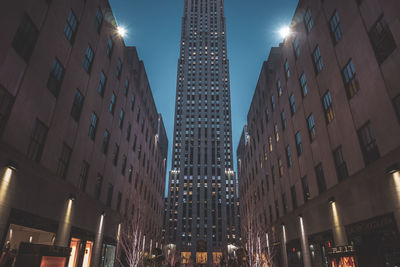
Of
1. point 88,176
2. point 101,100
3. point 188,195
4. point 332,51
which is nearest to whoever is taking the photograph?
point 332,51

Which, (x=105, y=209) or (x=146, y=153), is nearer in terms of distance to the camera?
(x=105, y=209)

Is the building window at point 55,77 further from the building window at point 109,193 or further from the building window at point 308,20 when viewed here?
the building window at point 308,20

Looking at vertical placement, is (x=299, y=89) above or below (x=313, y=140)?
above

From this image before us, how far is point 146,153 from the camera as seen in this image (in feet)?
136

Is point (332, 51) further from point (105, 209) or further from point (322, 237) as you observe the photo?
point (105, 209)

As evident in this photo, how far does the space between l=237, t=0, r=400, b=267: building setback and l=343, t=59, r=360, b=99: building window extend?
6 cm

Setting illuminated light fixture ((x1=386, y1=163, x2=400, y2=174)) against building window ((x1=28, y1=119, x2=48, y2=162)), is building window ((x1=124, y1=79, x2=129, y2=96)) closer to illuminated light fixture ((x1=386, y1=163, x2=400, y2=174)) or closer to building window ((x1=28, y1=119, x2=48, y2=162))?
building window ((x1=28, y1=119, x2=48, y2=162))

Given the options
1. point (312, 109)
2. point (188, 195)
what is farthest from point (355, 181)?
point (188, 195)

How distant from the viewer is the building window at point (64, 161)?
1735 centimetres

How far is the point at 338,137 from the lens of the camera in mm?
17641

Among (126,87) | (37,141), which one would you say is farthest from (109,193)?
(37,141)

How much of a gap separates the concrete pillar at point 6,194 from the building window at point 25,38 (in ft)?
19.3

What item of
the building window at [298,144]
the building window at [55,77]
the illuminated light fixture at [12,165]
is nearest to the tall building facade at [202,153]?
the building window at [298,144]

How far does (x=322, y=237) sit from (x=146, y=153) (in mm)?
28790
